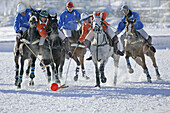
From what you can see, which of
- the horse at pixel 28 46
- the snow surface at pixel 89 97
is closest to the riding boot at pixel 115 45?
the snow surface at pixel 89 97

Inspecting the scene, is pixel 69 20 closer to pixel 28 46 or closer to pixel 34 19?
pixel 28 46

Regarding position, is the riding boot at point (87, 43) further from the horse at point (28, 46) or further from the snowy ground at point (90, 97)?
the horse at point (28, 46)

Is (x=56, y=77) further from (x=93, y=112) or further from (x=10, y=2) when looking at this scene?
(x=10, y=2)

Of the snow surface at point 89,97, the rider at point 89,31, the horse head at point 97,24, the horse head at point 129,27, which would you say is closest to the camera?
the snow surface at point 89,97

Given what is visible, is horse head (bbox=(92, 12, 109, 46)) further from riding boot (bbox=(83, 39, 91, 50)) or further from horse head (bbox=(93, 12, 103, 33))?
riding boot (bbox=(83, 39, 91, 50))

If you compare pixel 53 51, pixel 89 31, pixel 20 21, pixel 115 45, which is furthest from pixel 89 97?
pixel 20 21

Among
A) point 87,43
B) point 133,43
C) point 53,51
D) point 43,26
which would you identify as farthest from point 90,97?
point 133,43

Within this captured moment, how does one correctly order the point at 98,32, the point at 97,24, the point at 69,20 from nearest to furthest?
1. the point at 97,24
2. the point at 98,32
3. the point at 69,20

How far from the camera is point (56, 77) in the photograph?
27.7 ft

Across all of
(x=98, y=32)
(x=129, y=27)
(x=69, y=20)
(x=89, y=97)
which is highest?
(x=69, y=20)

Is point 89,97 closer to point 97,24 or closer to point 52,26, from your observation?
point 97,24

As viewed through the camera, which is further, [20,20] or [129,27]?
[129,27]

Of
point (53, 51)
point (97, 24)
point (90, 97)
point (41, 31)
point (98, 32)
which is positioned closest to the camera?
point (90, 97)

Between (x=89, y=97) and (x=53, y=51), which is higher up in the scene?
(x=53, y=51)
